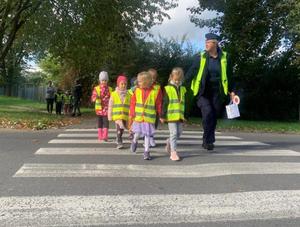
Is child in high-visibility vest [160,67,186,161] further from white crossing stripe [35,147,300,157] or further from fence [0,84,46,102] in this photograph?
fence [0,84,46,102]

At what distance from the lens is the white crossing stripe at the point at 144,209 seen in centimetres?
554

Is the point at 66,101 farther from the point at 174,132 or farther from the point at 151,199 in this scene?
the point at 151,199

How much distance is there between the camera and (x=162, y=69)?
3052 cm

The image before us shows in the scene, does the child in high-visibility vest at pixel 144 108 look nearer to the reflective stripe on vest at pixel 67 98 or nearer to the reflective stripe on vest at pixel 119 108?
the reflective stripe on vest at pixel 119 108

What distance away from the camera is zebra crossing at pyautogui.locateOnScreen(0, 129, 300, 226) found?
5.63 metres

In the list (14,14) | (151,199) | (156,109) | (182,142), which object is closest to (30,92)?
(14,14)

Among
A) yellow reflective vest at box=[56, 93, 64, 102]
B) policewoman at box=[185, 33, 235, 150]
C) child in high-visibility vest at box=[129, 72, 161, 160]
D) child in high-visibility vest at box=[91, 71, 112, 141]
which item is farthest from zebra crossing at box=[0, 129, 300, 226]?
yellow reflective vest at box=[56, 93, 64, 102]

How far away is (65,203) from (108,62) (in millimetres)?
25966

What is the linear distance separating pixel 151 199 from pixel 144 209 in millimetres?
427

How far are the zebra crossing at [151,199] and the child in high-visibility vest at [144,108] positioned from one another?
46 cm

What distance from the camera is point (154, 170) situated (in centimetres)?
810

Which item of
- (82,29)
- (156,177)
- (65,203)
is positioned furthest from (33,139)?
(82,29)

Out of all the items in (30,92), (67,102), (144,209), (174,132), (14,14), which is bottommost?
(144,209)

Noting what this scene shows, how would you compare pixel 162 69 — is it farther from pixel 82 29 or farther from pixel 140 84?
pixel 140 84
